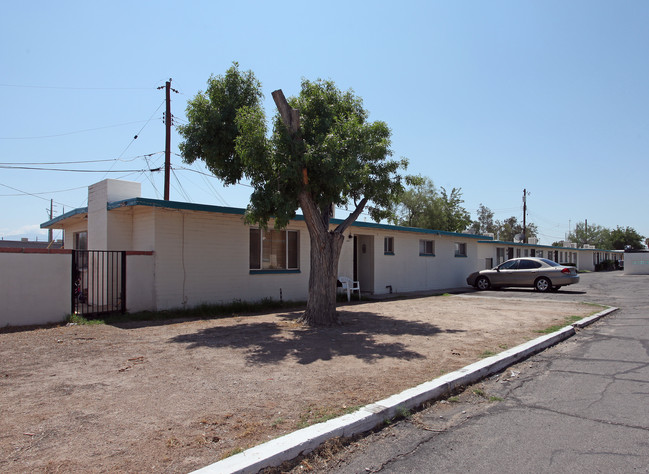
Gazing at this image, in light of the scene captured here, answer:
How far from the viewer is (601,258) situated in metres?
64.8

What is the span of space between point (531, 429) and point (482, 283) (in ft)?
58.5

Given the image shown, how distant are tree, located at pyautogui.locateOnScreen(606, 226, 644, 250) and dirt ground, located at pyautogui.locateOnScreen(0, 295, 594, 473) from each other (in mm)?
86741

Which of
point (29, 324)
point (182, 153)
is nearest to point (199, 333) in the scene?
point (29, 324)

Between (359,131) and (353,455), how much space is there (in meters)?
7.02

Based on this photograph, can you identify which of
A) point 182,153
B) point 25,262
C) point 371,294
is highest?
point 182,153

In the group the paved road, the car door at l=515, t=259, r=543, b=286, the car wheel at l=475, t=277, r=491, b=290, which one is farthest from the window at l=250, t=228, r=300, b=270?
the car door at l=515, t=259, r=543, b=286

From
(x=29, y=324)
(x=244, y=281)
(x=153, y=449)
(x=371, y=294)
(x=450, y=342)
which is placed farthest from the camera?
(x=371, y=294)

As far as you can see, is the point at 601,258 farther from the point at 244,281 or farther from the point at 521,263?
A: the point at 244,281

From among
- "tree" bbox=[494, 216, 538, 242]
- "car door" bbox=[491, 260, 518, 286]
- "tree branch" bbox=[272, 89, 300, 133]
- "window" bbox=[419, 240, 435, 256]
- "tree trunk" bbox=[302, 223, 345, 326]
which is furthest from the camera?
"tree" bbox=[494, 216, 538, 242]

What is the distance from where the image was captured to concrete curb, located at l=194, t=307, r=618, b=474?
3314mm

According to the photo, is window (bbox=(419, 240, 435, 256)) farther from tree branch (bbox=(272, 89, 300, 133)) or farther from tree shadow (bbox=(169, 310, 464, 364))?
tree branch (bbox=(272, 89, 300, 133))

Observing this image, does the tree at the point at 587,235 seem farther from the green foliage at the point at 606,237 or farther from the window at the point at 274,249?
the window at the point at 274,249

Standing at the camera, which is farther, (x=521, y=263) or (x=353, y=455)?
(x=521, y=263)

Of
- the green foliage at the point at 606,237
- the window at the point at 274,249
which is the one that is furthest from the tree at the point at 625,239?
the window at the point at 274,249
